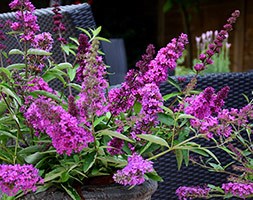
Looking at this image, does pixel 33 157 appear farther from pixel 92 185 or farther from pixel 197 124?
pixel 197 124

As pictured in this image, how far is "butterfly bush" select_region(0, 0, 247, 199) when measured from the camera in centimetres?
Result: 85

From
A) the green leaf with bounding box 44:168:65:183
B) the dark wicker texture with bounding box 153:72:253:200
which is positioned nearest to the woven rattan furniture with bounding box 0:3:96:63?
the dark wicker texture with bounding box 153:72:253:200

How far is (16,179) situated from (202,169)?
1059 millimetres

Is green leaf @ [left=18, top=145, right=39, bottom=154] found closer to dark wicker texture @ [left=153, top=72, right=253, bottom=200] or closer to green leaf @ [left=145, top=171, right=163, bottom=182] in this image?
green leaf @ [left=145, top=171, right=163, bottom=182]

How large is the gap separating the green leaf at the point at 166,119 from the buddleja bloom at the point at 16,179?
9.9 inches

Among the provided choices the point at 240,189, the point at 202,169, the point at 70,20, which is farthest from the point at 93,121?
the point at 202,169

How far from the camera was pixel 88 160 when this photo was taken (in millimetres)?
918

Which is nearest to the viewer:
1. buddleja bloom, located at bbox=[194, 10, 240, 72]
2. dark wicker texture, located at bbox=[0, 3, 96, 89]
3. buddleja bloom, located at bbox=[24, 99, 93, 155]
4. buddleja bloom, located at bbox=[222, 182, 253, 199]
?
buddleja bloom, located at bbox=[24, 99, 93, 155]

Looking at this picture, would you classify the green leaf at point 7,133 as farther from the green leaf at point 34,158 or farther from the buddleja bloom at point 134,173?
the buddleja bloom at point 134,173

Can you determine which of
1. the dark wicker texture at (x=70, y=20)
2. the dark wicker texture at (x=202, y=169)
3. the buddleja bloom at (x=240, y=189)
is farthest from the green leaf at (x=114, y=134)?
the dark wicker texture at (x=202, y=169)

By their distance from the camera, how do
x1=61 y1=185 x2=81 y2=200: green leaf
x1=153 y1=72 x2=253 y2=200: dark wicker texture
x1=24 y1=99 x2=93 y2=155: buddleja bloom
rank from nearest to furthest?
1. x1=24 y1=99 x2=93 y2=155: buddleja bloom
2. x1=61 y1=185 x2=81 y2=200: green leaf
3. x1=153 y1=72 x2=253 y2=200: dark wicker texture

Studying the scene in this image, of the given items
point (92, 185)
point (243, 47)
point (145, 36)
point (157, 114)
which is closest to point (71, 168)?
point (92, 185)

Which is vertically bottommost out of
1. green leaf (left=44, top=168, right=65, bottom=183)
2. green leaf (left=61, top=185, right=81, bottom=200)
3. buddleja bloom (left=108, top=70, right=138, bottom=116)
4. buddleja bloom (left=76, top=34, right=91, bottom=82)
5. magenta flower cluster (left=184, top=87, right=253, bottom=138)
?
green leaf (left=61, top=185, right=81, bottom=200)

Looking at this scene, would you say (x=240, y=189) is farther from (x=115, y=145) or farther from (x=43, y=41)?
(x=43, y=41)
